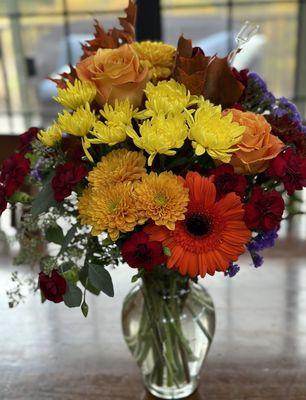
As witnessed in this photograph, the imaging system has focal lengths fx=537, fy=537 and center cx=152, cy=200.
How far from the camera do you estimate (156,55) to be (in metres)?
0.76

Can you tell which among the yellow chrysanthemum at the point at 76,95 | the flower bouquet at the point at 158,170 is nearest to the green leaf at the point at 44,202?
the flower bouquet at the point at 158,170

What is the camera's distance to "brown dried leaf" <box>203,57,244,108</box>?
0.68 m

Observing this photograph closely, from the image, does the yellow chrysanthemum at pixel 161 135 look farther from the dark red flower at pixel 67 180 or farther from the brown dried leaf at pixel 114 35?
the brown dried leaf at pixel 114 35

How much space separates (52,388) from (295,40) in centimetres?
207

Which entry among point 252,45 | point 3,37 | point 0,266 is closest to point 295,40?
point 252,45

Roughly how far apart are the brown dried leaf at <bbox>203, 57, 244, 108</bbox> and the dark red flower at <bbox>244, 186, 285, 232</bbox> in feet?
0.51

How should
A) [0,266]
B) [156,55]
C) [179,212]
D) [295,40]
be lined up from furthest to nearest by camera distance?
[295,40]
[0,266]
[156,55]
[179,212]

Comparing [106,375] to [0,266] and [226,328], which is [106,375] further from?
[0,266]

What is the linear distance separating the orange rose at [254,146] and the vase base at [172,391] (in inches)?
14.9

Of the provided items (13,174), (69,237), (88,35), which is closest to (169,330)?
(69,237)

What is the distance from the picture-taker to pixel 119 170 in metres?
0.61

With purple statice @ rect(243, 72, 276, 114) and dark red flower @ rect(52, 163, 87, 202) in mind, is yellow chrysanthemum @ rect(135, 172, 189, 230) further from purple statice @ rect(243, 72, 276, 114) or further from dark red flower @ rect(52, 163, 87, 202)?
purple statice @ rect(243, 72, 276, 114)

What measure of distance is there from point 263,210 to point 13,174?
1.08 ft

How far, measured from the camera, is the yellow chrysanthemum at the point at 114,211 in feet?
1.97
